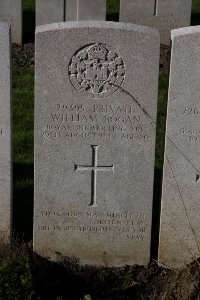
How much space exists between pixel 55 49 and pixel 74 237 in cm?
154

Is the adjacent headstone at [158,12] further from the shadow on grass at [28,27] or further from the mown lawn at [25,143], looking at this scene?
the mown lawn at [25,143]

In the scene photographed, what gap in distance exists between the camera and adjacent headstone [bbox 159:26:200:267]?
5434 mm

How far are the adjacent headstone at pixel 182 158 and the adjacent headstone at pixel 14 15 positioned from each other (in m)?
6.32

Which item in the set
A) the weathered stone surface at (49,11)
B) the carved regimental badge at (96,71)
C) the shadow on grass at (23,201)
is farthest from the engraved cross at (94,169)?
the weathered stone surface at (49,11)

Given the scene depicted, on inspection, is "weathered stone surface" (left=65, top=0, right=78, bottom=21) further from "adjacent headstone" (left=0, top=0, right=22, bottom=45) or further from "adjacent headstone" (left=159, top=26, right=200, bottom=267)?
"adjacent headstone" (left=159, top=26, right=200, bottom=267)

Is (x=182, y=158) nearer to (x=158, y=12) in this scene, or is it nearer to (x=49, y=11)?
(x=49, y=11)

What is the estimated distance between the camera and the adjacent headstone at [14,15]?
11.4 metres

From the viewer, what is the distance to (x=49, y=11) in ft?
37.6

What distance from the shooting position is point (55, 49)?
541 centimetres

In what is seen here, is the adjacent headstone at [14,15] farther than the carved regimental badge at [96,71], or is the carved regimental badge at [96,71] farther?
the adjacent headstone at [14,15]

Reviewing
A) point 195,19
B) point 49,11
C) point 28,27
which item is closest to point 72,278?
point 49,11

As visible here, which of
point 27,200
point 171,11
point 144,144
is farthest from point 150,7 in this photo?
point 144,144

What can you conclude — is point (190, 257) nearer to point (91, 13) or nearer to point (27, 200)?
point (27, 200)

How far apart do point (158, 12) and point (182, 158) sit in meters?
6.48
